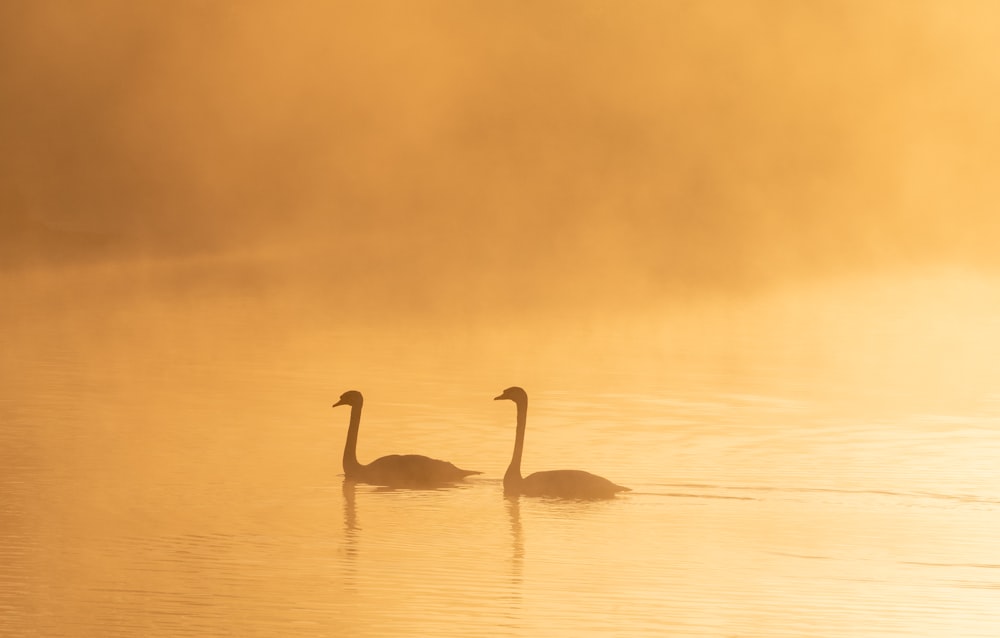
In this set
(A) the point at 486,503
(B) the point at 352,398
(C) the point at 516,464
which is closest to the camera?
(A) the point at 486,503

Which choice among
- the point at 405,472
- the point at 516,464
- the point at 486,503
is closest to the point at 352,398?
the point at 405,472

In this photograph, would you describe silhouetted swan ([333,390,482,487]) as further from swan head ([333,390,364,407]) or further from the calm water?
swan head ([333,390,364,407])

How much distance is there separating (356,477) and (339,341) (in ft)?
48.1

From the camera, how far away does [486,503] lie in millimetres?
15797

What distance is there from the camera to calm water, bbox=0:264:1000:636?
11937 mm

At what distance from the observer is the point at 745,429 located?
20797 millimetres

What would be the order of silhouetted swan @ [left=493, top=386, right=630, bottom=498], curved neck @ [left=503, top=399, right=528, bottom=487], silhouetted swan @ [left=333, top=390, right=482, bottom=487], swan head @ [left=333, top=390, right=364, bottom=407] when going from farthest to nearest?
swan head @ [left=333, top=390, right=364, bottom=407] < silhouetted swan @ [left=333, top=390, right=482, bottom=487] < curved neck @ [left=503, top=399, right=528, bottom=487] < silhouetted swan @ [left=493, top=386, right=630, bottom=498]

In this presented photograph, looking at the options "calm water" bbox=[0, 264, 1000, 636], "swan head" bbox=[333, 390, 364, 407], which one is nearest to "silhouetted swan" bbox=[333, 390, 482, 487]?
"calm water" bbox=[0, 264, 1000, 636]

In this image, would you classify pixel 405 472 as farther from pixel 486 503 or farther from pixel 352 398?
pixel 352 398

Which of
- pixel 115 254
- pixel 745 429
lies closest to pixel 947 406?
pixel 745 429

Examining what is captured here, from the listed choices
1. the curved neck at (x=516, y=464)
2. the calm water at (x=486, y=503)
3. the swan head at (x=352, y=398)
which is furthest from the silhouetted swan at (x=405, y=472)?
the swan head at (x=352, y=398)

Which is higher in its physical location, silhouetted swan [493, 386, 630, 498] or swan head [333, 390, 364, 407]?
swan head [333, 390, 364, 407]

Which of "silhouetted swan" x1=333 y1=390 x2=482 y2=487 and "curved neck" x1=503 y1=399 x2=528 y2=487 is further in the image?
"silhouetted swan" x1=333 y1=390 x2=482 y2=487

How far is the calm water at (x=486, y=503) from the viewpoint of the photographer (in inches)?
470
